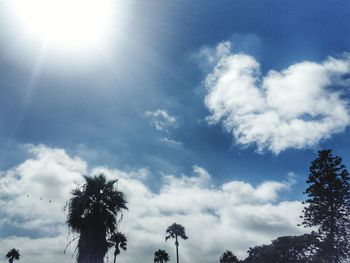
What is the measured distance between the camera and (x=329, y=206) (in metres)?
38.5

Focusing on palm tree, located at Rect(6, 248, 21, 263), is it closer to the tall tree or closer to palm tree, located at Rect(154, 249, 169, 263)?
palm tree, located at Rect(154, 249, 169, 263)

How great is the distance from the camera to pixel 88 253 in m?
18.2

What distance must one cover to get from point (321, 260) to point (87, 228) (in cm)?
3402

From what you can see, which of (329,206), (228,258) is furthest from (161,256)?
(329,206)

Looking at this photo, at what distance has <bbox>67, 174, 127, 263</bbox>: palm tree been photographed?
60.7 feet

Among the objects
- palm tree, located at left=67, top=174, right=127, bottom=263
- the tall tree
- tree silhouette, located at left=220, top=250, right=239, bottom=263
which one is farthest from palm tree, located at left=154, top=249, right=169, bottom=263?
palm tree, located at left=67, top=174, right=127, bottom=263

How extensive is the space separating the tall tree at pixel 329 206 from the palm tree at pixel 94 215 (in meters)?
28.8

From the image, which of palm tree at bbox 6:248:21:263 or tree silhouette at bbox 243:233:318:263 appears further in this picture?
palm tree at bbox 6:248:21:263

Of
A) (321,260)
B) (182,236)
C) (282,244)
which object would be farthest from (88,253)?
(182,236)

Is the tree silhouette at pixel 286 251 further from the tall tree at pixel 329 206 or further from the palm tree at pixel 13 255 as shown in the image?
the palm tree at pixel 13 255

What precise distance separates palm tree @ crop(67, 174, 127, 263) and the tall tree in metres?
28.8

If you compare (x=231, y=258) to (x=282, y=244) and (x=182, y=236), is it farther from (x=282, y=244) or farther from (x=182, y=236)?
(x=282, y=244)

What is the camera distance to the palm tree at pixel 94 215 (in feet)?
60.7

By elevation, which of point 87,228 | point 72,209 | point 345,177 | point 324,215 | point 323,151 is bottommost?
point 87,228
